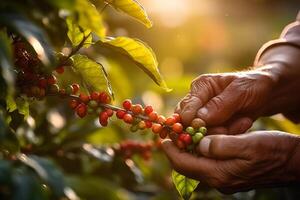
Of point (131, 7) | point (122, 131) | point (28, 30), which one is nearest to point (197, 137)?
point (131, 7)

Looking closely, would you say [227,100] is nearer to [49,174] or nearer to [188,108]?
[188,108]

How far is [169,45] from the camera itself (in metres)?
→ 5.59

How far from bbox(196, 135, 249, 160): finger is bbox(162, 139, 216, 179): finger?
0.11 ft

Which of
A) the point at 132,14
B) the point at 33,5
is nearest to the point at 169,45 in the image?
the point at 132,14

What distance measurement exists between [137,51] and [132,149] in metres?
1.04

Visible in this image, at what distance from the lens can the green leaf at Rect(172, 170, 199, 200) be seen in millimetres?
2051

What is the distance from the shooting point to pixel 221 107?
7.35ft

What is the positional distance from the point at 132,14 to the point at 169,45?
12.5 feet

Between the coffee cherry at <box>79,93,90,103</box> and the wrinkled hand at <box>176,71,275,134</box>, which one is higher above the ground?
the coffee cherry at <box>79,93,90,103</box>

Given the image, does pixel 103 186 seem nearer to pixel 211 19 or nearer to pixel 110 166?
pixel 110 166

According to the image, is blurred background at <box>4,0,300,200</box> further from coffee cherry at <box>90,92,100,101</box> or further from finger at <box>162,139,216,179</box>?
coffee cherry at <box>90,92,100,101</box>

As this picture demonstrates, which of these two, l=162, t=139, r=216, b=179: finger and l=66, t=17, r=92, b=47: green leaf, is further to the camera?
l=162, t=139, r=216, b=179: finger

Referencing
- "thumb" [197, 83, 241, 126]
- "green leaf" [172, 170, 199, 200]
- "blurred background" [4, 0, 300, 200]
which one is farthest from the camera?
"blurred background" [4, 0, 300, 200]

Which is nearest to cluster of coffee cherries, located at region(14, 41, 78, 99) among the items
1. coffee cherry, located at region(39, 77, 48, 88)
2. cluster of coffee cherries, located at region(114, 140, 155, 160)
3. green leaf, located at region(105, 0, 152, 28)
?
coffee cherry, located at region(39, 77, 48, 88)
